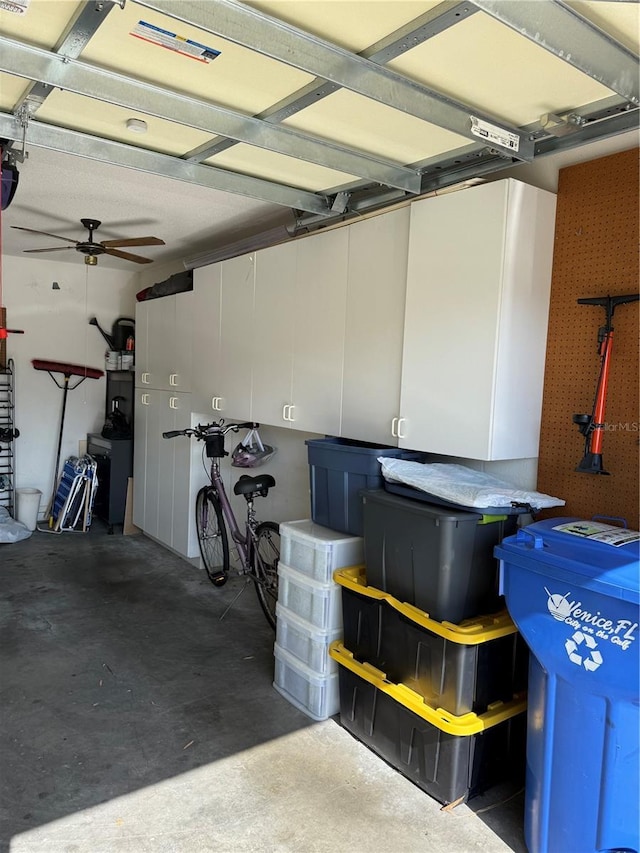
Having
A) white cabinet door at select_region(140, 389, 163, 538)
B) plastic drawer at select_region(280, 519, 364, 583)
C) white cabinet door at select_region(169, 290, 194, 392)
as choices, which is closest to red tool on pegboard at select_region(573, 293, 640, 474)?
plastic drawer at select_region(280, 519, 364, 583)

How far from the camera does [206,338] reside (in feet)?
14.2

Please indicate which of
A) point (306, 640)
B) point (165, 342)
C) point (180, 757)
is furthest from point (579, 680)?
point (165, 342)

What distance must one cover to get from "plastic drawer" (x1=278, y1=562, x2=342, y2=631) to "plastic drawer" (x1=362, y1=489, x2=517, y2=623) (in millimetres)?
396

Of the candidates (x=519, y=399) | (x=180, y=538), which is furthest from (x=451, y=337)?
(x=180, y=538)

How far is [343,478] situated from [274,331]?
44.9 inches

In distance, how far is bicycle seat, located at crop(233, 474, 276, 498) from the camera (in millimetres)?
3770

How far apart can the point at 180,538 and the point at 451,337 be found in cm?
310

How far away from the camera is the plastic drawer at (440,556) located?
2.22 m

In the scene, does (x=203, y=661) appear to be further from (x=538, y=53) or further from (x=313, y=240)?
(x=538, y=53)

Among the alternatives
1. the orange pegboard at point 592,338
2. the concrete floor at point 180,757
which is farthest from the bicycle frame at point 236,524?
the orange pegboard at point 592,338

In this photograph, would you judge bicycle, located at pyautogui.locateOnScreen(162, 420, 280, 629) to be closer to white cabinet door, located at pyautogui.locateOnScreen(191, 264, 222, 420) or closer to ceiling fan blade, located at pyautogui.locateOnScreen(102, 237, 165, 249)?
white cabinet door, located at pyautogui.locateOnScreen(191, 264, 222, 420)

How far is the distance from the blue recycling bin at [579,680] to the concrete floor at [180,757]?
1.02 ft

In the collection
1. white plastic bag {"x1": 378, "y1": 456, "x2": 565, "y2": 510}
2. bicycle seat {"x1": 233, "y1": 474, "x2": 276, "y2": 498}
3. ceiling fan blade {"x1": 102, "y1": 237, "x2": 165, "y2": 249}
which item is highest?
ceiling fan blade {"x1": 102, "y1": 237, "x2": 165, "y2": 249}

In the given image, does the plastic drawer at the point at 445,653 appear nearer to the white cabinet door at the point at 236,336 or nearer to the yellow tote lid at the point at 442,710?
the yellow tote lid at the point at 442,710
